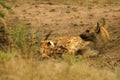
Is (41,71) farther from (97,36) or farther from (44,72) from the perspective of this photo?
(97,36)

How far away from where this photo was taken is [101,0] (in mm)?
16250

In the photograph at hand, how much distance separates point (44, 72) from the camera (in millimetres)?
5578

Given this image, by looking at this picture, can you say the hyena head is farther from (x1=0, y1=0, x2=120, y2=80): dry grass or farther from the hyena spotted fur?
(x1=0, y1=0, x2=120, y2=80): dry grass

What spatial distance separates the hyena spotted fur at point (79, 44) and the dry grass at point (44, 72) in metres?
2.00

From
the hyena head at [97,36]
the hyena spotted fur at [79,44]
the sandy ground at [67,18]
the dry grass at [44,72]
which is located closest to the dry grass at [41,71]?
the dry grass at [44,72]

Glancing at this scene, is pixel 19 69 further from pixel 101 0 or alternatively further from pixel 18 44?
pixel 101 0

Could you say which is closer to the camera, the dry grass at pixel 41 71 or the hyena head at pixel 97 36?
the dry grass at pixel 41 71

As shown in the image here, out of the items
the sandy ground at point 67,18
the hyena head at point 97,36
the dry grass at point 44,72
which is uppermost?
the dry grass at point 44,72

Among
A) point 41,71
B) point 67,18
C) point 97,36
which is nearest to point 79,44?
point 97,36

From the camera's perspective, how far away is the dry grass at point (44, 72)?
17.8 ft

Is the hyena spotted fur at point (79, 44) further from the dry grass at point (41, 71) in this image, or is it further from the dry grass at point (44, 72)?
the dry grass at point (44, 72)

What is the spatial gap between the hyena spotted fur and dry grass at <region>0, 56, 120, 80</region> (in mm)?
2003

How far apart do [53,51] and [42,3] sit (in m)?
7.74

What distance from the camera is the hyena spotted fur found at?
808 centimetres
